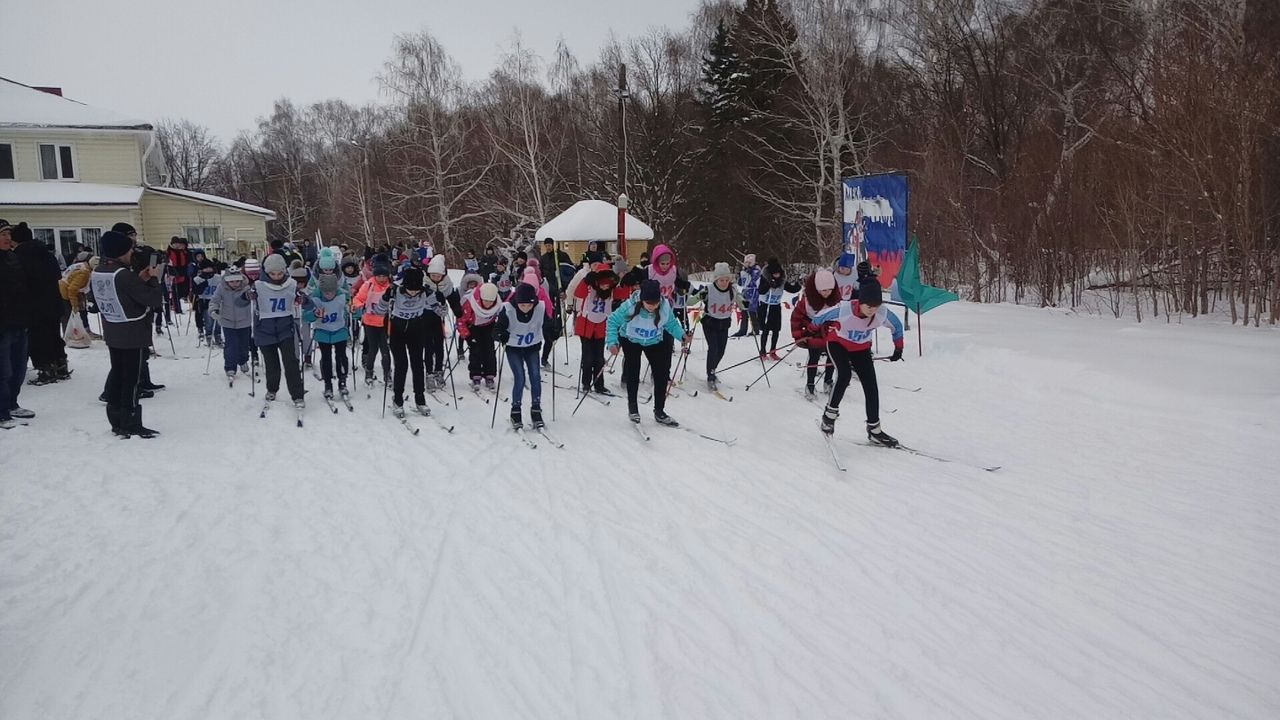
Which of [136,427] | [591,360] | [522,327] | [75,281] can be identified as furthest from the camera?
[75,281]

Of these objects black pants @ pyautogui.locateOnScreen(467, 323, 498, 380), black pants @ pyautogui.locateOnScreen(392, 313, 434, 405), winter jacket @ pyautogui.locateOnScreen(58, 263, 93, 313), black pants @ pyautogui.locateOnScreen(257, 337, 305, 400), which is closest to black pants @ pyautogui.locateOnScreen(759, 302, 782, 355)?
black pants @ pyautogui.locateOnScreen(467, 323, 498, 380)

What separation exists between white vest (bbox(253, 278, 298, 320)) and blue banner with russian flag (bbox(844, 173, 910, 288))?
10.7 metres

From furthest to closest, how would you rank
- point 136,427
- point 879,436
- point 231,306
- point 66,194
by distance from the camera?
point 66,194 → point 231,306 → point 136,427 → point 879,436

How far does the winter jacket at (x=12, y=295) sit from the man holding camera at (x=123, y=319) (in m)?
1.09

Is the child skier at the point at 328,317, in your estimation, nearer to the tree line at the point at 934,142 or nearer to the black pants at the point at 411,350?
the black pants at the point at 411,350

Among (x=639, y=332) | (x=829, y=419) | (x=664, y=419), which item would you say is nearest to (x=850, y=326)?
(x=829, y=419)

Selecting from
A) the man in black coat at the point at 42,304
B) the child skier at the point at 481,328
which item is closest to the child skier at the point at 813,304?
the child skier at the point at 481,328

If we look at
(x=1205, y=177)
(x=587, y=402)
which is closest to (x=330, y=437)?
(x=587, y=402)

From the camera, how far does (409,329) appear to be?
29.0ft

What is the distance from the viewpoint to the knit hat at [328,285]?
9.39m

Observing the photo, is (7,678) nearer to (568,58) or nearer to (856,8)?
(856,8)

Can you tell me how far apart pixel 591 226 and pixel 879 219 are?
33.7ft

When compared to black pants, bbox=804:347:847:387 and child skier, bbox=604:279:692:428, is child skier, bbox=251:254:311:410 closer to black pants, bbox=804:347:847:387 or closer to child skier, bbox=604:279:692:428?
child skier, bbox=604:279:692:428

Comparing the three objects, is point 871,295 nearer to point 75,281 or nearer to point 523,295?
point 523,295
